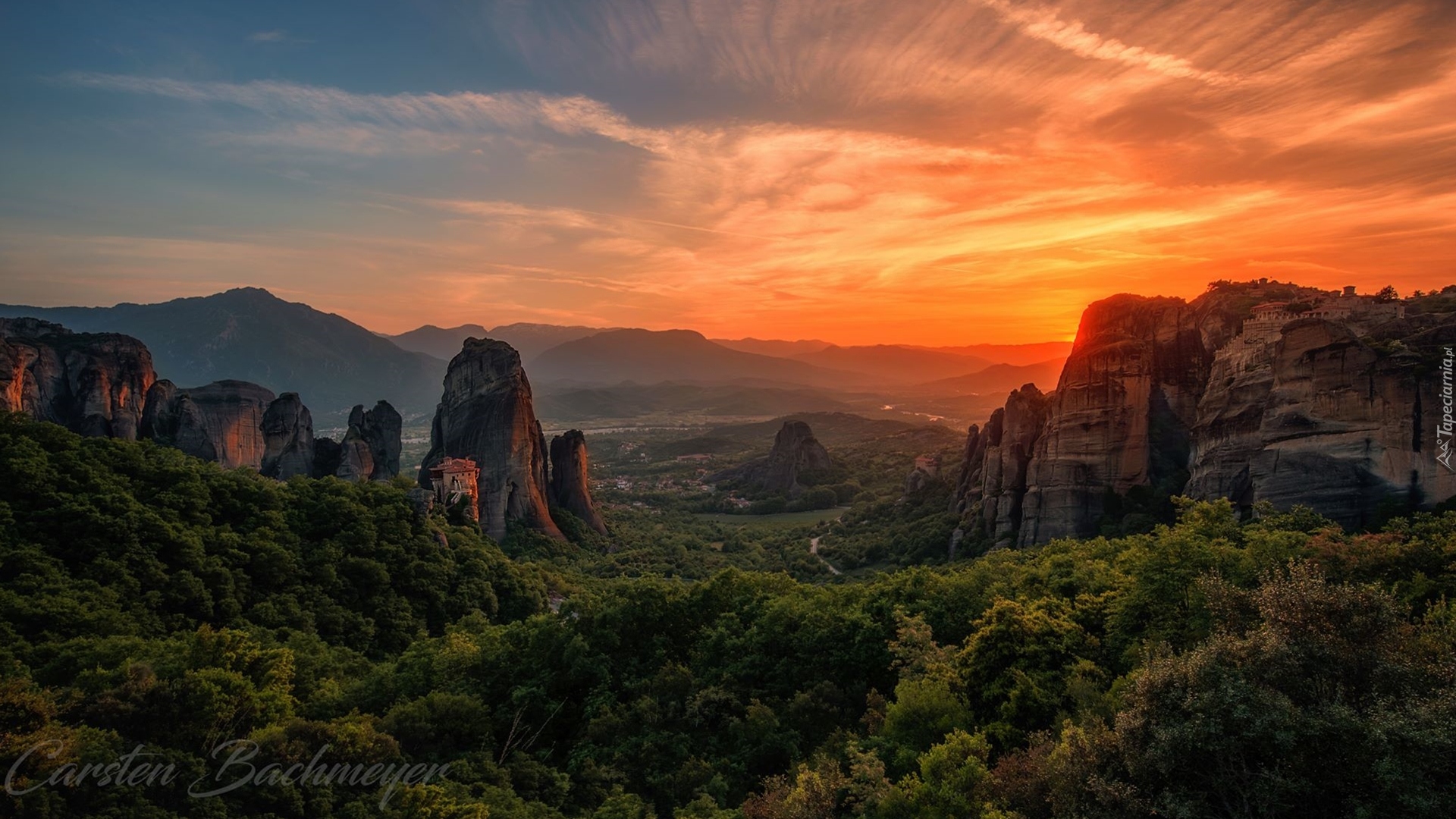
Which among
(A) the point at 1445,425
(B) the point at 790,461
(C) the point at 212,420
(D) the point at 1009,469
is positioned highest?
(A) the point at 1445,425

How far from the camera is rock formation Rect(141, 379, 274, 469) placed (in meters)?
62.5

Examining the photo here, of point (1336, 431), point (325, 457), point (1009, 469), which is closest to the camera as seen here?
point (1336, 431)

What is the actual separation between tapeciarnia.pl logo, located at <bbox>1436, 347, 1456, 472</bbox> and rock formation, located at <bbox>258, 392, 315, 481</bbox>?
84405 millimetres

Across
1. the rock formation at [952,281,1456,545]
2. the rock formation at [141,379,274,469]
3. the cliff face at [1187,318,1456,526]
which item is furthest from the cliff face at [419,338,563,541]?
the cliff face at [1187,318,1456,526]

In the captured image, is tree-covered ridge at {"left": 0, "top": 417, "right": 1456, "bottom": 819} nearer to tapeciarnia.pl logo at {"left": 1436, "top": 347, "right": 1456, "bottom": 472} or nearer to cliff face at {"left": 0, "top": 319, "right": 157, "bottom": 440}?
tapeciarnia.pl logo at {"left": 1436, "top": 347, "right": 1456, "bottom": 472}

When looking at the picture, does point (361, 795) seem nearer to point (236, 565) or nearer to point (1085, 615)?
point (236, 565)

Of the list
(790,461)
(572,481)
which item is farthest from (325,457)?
(790,461)

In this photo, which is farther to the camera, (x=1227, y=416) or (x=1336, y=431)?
(x=1227, y=416)

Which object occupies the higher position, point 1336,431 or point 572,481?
point 1336,431

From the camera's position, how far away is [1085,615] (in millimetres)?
25859

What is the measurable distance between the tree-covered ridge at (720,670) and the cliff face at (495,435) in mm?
26912

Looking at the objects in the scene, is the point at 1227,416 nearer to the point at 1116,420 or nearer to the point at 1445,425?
the point at 1116,420

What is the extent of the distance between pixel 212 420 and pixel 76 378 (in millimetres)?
10877

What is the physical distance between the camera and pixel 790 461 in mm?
129750
